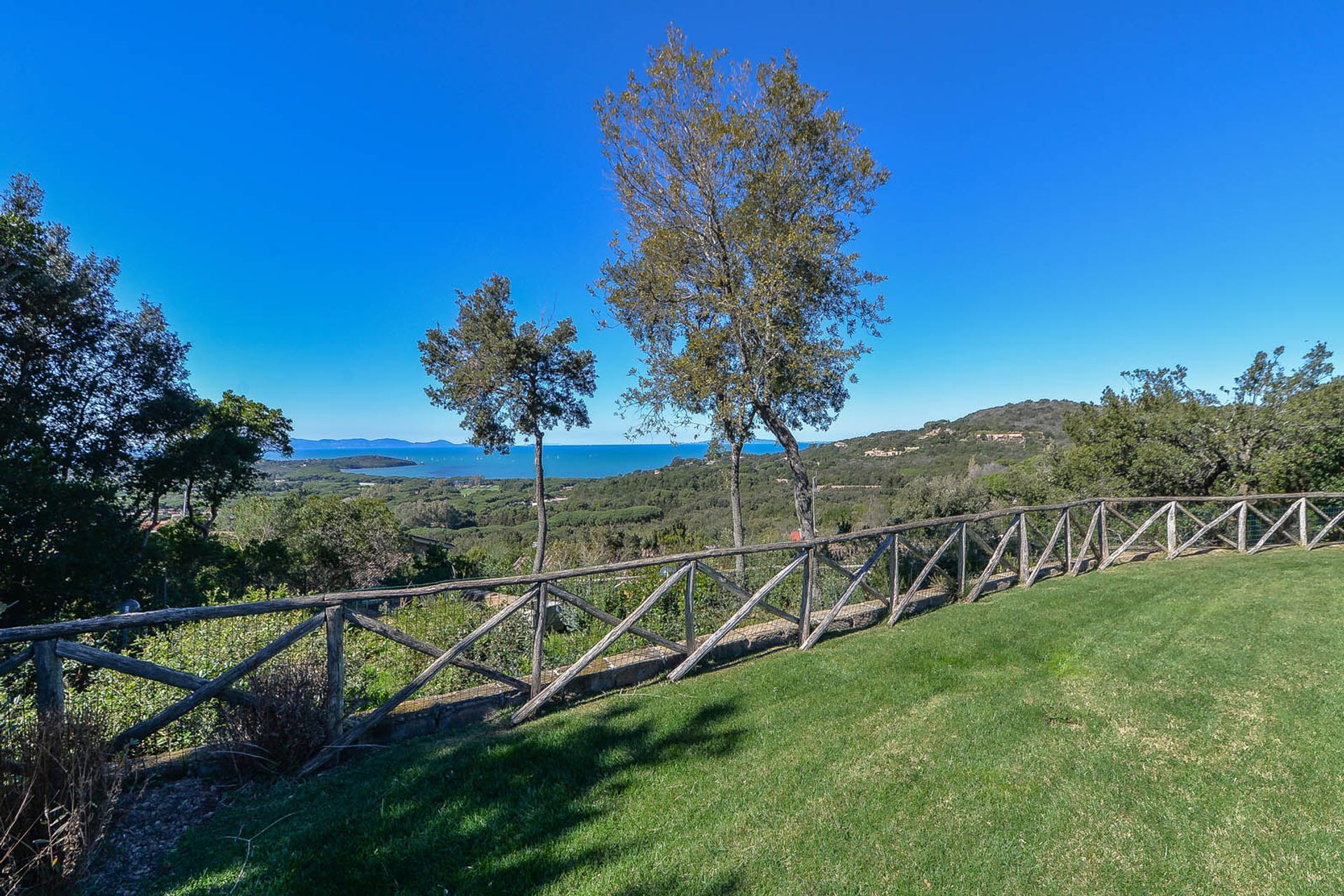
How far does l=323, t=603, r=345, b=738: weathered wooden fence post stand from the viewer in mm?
3506

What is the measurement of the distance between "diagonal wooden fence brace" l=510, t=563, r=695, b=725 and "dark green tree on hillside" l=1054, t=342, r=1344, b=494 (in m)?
14.9

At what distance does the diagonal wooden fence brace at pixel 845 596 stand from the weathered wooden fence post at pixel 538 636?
2796 millimetres

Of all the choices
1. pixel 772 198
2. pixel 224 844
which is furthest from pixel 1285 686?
pixel 772 198

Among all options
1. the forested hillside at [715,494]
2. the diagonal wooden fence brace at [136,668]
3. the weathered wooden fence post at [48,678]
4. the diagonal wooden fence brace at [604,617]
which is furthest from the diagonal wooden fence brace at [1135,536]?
the weathered wooden fence post at [48,678]

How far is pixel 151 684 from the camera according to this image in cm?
428

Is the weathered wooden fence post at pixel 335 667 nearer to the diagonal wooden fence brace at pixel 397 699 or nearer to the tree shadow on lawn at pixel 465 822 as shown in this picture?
the diagonal wooden fence brace at pixel 397 699

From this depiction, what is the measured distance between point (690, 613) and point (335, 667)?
2.87m

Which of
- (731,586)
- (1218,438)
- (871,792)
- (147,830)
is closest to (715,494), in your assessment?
(1218,438)

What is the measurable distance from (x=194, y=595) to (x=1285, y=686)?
19159 mm

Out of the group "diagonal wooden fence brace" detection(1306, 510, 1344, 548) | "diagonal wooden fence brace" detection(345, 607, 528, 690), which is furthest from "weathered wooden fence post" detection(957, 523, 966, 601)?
"diagonal wooden fence brace" detection(1306, 510, 1344, 548)

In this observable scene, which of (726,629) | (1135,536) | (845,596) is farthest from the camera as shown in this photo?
(1135,536)

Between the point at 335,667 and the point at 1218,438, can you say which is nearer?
the point at 335,667

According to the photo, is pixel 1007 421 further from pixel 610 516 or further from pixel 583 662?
pixel 583 662

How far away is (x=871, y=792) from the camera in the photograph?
2789 millimetres
